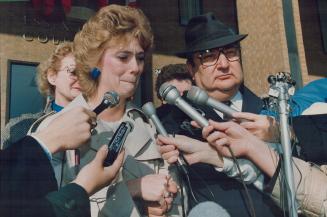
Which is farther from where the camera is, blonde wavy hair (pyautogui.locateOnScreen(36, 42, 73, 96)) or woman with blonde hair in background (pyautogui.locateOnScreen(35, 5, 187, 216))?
blonde wavy hair (pyautogui.locateOnScreen(36, 42, 73, 96))

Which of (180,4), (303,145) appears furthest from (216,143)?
(180,4)

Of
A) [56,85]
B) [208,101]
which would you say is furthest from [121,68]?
[56,85]

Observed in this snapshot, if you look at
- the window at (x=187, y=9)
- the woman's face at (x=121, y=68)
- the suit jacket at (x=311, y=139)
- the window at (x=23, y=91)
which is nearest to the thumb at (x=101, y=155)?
the woman's face at (x=121, y=68)

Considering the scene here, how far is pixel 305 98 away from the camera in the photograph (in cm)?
288

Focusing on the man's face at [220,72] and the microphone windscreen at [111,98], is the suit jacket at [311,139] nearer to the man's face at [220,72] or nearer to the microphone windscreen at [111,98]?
the man's face at [220,72]

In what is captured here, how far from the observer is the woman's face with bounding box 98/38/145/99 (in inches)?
105

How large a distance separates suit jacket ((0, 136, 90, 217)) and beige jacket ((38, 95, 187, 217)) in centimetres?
44

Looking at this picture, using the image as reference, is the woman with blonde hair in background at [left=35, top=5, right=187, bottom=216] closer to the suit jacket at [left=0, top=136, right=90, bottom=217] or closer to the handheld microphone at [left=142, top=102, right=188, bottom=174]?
the handheld microphone at [left=142, top=102, right=188, bottom=174]

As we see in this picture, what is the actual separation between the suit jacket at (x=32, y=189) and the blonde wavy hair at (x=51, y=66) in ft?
6.68

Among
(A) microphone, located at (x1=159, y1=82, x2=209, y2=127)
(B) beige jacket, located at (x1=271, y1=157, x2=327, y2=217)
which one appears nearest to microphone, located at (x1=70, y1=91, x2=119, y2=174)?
(A) microphone, located at (x1=159, y1=82, x2=209, y2=127)

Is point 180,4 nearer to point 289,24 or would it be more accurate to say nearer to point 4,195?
point 289,24

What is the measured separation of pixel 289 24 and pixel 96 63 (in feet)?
18.0

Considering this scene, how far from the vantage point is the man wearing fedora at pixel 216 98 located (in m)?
2.54

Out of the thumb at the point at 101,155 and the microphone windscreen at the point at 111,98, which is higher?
the microphone windscreen at the point at 111,98
